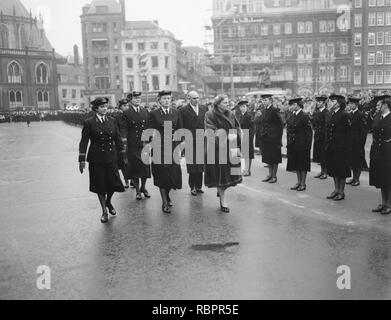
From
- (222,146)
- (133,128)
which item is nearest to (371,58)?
(133,128)

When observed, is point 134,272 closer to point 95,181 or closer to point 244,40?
point 95,181

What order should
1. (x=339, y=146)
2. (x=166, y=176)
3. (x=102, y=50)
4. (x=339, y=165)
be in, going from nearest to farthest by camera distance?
(x=166, y=176), (x=339, y=165), (x=339, y=146), (x=102, y=50)

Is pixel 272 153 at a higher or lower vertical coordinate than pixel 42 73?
lower

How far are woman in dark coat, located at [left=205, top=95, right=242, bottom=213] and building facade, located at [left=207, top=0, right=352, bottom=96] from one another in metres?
68.2

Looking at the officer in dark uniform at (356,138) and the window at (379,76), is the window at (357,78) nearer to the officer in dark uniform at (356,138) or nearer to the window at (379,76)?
the window at (379,76)

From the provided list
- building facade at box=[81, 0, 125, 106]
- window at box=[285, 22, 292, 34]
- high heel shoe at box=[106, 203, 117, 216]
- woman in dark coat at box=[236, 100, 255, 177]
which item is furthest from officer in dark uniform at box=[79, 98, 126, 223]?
building facade at box=[81, 0, 125, 106]

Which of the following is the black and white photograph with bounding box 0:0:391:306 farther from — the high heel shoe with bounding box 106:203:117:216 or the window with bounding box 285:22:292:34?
the window with bounding box 285:22:292:34

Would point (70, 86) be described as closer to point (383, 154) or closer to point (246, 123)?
point (246, 123)

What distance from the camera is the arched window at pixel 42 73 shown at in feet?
271

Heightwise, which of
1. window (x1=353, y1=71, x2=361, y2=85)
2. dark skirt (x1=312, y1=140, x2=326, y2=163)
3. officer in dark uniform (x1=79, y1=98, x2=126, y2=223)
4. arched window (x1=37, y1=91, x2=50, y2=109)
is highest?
window (x1=353, y1=71, x2=361, y2=85)

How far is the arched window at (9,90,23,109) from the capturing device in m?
77.9

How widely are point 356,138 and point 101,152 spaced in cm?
563

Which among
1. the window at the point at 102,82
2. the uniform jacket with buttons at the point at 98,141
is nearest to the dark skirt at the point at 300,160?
the uniform jacket with buttons at the point at 98,141

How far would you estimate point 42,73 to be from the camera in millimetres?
83125
